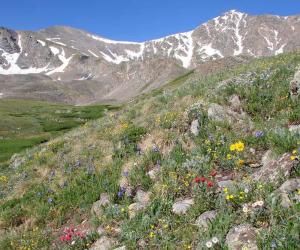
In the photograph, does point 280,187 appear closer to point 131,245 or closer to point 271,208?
point 271,208

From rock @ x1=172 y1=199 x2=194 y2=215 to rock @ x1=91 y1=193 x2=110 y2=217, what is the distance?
1898 mm

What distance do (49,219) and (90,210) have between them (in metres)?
1.20

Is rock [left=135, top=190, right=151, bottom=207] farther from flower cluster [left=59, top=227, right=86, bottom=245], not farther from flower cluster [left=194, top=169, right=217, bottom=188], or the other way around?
flower cluster [left=59, top=227, right=86, bottom=245]

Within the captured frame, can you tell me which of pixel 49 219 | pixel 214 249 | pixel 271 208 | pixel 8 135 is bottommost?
pixel 8 135

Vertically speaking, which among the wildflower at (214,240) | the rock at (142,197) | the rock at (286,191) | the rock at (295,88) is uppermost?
the rock at (295,88)

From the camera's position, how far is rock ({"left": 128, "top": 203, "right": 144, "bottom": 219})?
921 cm

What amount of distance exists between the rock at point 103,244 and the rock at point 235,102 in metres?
5.40

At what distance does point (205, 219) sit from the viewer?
775cm

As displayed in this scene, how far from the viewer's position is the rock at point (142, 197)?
9598 mm

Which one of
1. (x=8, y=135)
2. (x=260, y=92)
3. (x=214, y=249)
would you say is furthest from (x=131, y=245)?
(x=8, y=135)

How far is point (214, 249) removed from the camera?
22.6 ft

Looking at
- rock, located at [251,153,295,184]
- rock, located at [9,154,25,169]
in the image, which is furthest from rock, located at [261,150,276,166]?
rock, located at [9,154,25,169]

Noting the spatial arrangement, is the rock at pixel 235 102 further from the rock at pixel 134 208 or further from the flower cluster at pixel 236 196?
the flower cluster at pixel 236 196

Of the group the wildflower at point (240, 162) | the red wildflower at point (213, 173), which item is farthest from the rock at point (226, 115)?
the red wildflower at point (213, 173)
